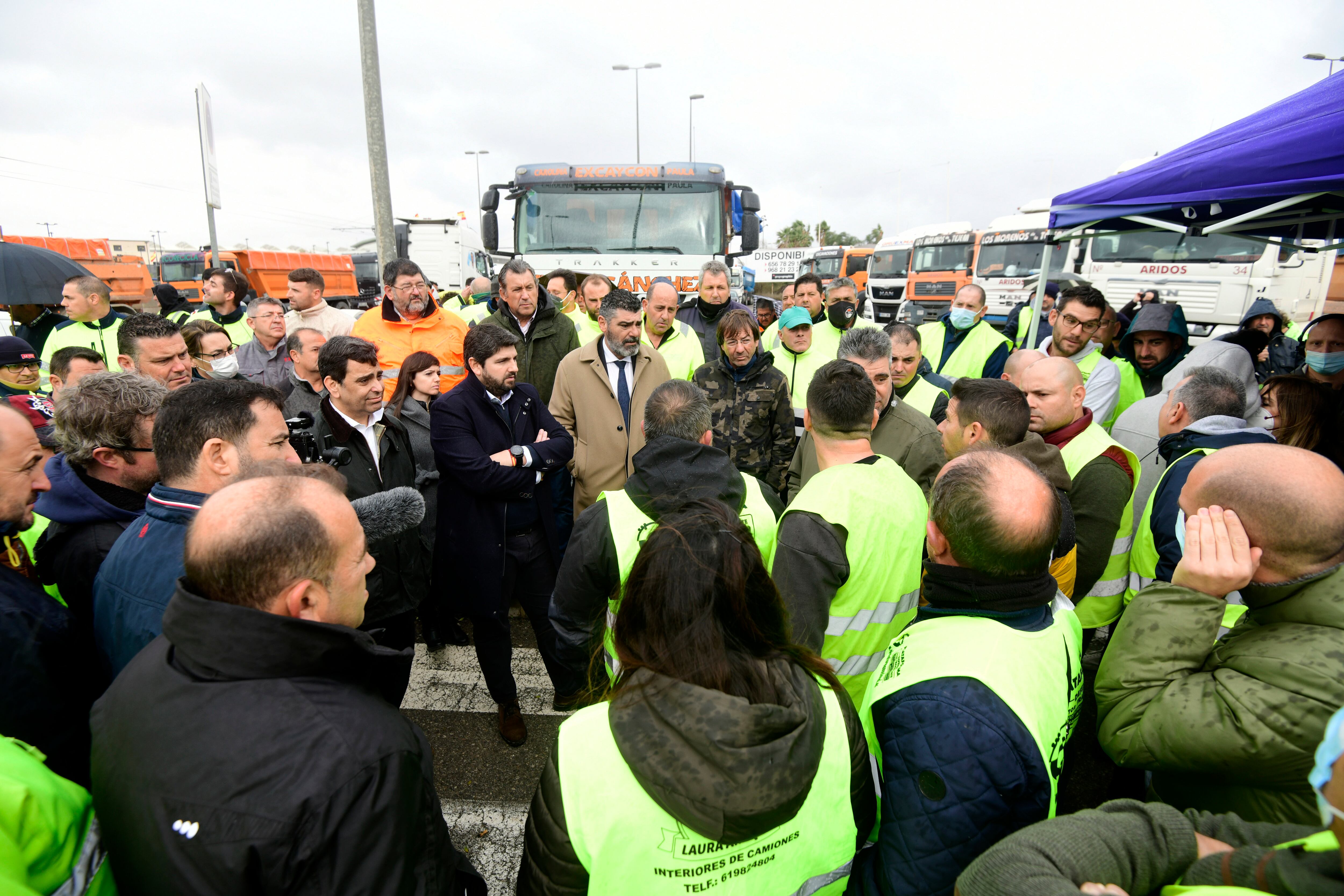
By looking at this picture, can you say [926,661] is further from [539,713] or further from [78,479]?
[539,713]

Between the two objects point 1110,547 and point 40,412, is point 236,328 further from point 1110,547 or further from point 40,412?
point 1110,547

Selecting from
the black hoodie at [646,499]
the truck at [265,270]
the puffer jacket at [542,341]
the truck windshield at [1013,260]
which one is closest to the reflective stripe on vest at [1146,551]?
the black hoodie at [646,499]

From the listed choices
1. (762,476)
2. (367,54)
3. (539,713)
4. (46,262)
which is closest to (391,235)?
(367,54)

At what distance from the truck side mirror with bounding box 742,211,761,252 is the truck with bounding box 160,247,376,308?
66.8ft

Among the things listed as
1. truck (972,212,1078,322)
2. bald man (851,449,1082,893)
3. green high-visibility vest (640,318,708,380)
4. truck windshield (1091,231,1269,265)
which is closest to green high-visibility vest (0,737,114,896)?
bald man (851,449,1082,893)

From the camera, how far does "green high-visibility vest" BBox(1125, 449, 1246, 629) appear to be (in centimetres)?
269

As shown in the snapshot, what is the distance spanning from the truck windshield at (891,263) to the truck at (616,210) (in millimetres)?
15880

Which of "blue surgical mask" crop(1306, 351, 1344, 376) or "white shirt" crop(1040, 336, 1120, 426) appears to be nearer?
"blue surgical mask" crop(1306, 351, 1344, 376)

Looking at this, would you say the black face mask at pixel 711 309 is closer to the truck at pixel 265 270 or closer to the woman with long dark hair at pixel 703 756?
the woman with long dark hair at pixel 703 756

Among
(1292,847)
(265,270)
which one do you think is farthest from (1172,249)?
(265,270)

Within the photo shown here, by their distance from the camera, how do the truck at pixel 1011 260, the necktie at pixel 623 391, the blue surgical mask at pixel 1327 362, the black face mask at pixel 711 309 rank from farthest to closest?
1. the truck at pixel 1011 260
2. the black face mask at pixel 711 309
3. the necktie at pixel 623 391
4. the blue surgical mask at pixel 1327 362

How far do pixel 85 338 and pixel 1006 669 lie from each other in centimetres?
700

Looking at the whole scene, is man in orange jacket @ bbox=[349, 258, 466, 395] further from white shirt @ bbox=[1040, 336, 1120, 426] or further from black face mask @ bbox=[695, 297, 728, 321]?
white shirt @ bbox=[1040, 336, 1120, 426]

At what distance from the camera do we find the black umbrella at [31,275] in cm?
553
